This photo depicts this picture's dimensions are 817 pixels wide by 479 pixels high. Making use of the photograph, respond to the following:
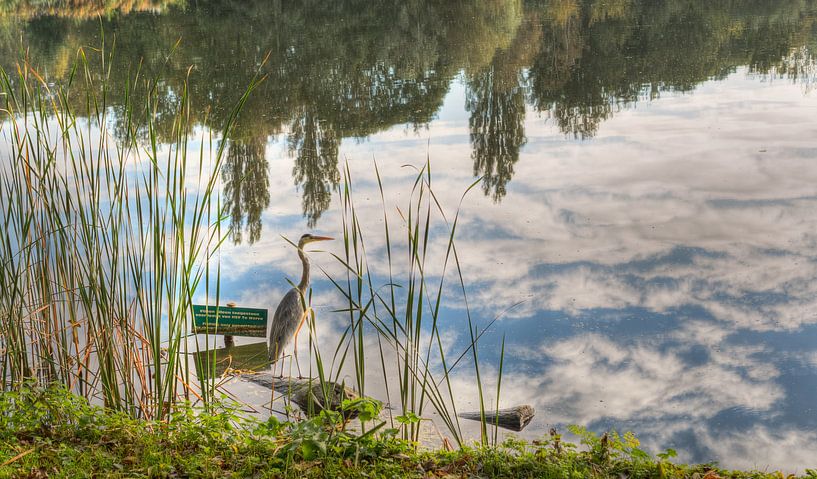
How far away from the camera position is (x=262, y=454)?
2.36 m

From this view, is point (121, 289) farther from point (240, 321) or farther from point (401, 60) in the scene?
point (401, 60)

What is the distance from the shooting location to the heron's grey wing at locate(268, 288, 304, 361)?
14.5 feet

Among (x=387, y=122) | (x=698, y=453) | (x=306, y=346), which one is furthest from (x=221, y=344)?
(x=387, y=122)

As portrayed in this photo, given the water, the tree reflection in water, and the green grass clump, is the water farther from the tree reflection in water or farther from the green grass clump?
the green grass clump

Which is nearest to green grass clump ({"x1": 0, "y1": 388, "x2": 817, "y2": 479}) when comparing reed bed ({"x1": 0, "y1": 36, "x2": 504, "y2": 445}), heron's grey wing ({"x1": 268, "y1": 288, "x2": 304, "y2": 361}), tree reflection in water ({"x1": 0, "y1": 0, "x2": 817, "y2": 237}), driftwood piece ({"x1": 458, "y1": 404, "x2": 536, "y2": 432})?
reed bed ({"x1": 0, "y1": 36, "x2": 504, "y2": 445})

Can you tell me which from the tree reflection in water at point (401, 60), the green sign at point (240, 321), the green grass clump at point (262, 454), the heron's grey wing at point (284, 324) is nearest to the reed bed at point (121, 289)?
the green grass clump at point (262, 454)

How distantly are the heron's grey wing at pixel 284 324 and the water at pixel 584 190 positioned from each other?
22 centimetres

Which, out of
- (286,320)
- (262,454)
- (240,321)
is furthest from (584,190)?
(262,454)

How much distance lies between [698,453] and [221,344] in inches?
120

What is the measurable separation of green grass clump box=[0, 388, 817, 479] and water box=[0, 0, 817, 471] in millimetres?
1155

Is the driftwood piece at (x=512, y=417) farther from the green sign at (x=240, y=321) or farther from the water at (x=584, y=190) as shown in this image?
the green sign at (x=240, y=321)

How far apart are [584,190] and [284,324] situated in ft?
11.0

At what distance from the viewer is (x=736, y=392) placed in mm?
3678

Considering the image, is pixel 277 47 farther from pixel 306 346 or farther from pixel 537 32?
pixel 306 346
